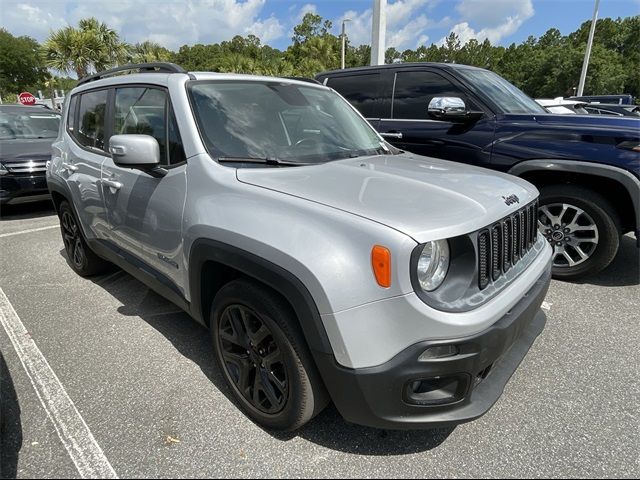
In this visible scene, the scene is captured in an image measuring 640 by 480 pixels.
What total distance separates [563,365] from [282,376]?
6.09 ft

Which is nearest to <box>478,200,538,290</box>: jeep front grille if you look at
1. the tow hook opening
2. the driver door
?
the tow hook opening

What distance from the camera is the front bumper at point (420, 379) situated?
65.2 inches

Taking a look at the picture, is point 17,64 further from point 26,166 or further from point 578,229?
point 578,229

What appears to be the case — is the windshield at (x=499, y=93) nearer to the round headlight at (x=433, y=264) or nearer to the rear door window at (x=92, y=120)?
the round headlight at (x=433, y=264)

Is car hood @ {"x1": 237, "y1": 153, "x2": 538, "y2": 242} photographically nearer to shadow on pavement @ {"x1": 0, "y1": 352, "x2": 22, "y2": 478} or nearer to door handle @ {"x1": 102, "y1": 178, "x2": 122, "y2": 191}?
door handle @ {"x1": 102, "y1": 178, "x2": 122, "y2": 191}

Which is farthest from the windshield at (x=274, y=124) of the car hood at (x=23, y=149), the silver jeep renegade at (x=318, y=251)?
the car hood at (x=23, y=149)

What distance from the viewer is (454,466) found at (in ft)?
6.37

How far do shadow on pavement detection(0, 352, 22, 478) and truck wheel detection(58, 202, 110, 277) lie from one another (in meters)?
1.54

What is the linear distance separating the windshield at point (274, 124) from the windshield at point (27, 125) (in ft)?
22.1

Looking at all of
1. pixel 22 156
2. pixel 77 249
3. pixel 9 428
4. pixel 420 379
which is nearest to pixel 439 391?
pixel 420 379

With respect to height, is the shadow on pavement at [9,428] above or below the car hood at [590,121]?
below

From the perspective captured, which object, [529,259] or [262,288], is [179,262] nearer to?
[262,288]

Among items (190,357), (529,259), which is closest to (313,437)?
(190,357)

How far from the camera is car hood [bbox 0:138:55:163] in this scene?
6582 mm
